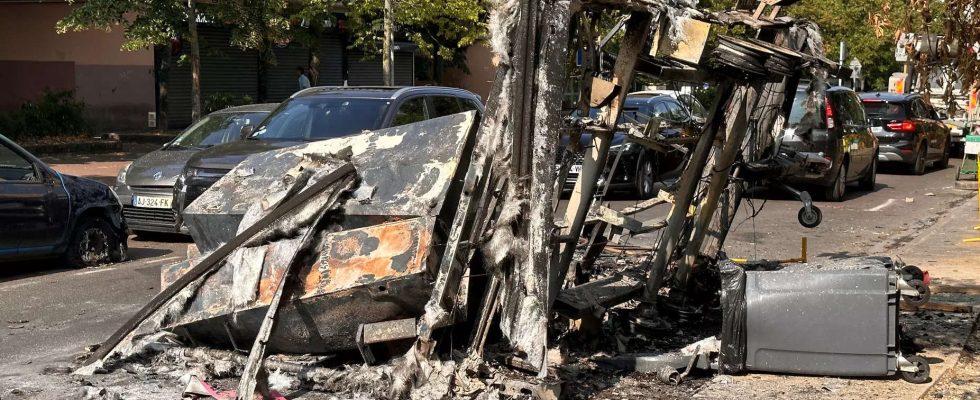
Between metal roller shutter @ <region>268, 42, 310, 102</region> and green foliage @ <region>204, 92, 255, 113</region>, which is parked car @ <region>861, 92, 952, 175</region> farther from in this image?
metal roller shutter @ <region>268, 42, 310, 102</region>

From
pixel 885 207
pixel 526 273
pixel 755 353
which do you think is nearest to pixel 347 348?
pixel 526 273

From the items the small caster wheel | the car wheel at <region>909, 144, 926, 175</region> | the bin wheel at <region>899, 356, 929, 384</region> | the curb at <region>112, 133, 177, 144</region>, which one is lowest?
the curb at <region>112, 133, 177, 144</region>

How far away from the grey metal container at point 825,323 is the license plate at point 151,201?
785 cm

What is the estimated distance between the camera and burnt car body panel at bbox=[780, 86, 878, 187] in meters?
17.6

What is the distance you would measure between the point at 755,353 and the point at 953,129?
2383cm

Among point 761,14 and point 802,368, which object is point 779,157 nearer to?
point 761,14

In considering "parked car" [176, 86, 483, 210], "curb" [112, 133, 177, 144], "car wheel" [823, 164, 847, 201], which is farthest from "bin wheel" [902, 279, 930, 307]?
"curb" [112, 133, 177, 144]

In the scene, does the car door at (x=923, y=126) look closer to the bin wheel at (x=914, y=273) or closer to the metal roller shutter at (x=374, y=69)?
the bin wheel at (x=914, y=273)

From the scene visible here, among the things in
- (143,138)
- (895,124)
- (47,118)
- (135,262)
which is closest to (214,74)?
(143,138)

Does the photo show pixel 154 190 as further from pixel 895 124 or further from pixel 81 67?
pixel 81 67

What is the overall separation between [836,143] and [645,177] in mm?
3148

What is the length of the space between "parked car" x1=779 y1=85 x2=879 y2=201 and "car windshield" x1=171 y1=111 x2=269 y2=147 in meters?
7.99

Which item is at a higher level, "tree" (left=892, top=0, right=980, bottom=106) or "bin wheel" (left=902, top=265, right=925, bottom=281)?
"tree" (left=892, top=0, right=980, bottom=106)

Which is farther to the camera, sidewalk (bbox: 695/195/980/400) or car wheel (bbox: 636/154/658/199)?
car wheel (bbox: 636/154/658/199)
